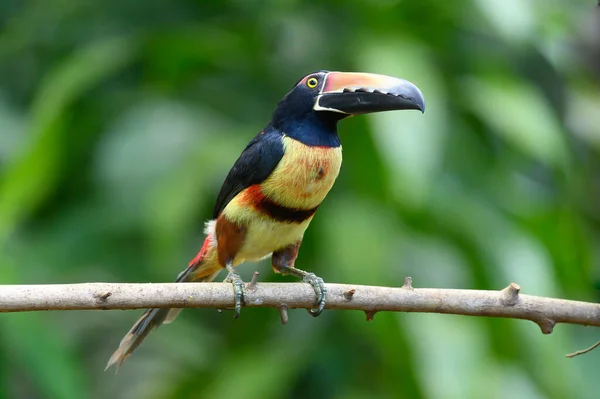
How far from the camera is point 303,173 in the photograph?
299cm

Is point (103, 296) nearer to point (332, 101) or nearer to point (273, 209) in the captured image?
point (273, 209)

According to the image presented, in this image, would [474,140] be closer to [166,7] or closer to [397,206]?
[397,206]

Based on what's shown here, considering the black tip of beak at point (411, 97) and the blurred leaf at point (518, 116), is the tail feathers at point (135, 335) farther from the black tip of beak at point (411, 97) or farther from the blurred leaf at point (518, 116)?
the blurred leaf at point (518, 116)

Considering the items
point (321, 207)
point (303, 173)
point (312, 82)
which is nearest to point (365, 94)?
point (312, 82)

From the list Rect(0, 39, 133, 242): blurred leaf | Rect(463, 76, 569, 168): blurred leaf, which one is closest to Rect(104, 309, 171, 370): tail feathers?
Rect(0, 39, 133, 242): blurred leaf

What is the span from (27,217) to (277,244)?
2.51 metres

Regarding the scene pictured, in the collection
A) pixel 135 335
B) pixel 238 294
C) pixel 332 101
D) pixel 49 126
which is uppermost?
pixel 332 101

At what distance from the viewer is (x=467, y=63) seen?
563 centimetres

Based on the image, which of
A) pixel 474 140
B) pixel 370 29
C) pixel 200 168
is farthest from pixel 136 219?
pixel 474 140

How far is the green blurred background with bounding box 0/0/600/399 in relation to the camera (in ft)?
14.7

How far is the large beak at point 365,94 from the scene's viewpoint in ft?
8.77

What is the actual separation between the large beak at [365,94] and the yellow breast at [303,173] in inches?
6.1

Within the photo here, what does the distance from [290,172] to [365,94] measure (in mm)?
415

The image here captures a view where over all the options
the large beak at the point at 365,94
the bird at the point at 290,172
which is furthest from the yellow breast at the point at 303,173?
the large beak at the point at 365,94
